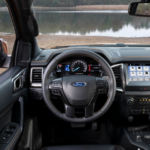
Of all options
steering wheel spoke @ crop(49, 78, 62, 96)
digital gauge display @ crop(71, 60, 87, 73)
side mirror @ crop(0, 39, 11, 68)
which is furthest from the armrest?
digital gauge display @ crop(71, 60, 87, 73)

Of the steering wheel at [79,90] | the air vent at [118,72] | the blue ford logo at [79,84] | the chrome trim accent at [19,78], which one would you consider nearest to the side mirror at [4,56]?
the chrome trim accent at [19,78]

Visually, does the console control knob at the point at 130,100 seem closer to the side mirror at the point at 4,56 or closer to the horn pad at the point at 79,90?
the horn pad at the point at 79,90

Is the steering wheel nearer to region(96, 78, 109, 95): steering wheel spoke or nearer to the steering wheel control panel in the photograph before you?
region(96, 78, 109, 95): steering wheel spoke

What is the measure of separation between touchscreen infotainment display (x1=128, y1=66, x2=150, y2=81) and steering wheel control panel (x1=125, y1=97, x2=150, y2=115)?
0.27 meters

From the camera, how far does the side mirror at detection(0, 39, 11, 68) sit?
241 centimetres

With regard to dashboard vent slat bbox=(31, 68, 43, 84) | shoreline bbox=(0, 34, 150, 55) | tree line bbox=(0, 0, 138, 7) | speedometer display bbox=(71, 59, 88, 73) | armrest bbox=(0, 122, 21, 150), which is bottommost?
armrest bbox=(0, 122, 21, 150)

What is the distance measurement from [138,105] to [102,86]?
0.92 meters

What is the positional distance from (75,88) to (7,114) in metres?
0.86

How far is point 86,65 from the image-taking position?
239 centimetres

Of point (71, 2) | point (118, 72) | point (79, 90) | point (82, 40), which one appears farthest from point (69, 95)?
point (71, 2)

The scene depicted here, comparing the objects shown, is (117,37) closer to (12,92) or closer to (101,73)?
(101,73)

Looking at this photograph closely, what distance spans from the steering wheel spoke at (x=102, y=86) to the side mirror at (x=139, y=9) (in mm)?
993

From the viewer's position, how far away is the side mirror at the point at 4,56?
2.41 m

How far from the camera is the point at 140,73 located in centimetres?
249
